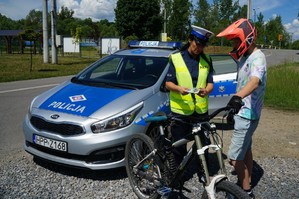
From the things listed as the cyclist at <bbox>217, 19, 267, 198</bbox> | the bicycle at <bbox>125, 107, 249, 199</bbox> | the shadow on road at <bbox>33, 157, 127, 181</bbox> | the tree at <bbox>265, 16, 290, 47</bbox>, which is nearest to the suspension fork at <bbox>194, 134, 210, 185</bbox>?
the bicycle at <bbox>125, 107, 249, 199</bbox>

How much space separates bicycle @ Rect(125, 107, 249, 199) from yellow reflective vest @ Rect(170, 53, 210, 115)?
0.25m

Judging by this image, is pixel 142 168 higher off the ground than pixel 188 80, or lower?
lower

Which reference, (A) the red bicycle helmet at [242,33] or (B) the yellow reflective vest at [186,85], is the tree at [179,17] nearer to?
(B) the yellow reflective vest at [186,85]

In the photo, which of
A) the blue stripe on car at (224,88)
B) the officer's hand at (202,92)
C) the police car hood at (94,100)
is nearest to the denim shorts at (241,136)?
the officer's hand at (202,92)


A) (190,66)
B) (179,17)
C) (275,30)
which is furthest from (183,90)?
(275,30)

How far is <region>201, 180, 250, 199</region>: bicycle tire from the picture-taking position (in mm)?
2615

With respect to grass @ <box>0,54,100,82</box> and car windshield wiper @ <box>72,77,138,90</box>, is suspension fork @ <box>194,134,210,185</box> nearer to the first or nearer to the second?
car windshield wiper @ <box>72,77,138,90</box>

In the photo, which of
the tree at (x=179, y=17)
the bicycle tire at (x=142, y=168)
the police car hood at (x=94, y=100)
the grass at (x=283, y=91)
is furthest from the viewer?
the tree at (x=179, y=17)

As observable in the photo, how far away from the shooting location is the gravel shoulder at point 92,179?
3887 mm

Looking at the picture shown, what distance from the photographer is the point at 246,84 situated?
325 cm

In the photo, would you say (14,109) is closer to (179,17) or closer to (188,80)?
(188,80)

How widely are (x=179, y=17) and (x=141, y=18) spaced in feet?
17.4

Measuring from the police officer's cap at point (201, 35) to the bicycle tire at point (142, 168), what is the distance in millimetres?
1153

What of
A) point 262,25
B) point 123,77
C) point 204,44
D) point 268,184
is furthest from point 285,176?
point 262,25
